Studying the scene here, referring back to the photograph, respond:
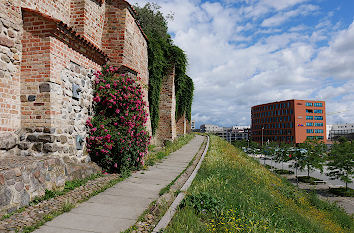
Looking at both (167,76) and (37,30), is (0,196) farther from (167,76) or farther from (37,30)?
(167,76)

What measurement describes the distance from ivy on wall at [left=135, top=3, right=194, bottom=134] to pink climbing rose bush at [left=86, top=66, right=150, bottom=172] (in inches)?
232

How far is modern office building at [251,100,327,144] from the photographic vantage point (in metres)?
73.8

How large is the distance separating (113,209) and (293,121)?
8094 centimetres

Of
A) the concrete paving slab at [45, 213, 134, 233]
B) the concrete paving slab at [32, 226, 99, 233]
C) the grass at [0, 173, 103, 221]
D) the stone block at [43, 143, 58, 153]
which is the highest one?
the stone block at [43, 143, 58, 153]

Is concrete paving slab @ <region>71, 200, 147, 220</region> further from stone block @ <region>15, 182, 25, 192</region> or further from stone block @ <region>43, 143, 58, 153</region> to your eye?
stone block @ <region>43, 143, 58, 153</region>

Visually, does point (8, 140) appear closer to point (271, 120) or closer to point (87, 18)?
point (87, 18)

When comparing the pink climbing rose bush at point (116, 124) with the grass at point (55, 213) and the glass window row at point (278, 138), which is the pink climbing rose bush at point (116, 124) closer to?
the grass at point (55, 213)

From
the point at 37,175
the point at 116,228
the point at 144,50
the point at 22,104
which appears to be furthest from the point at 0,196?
the point at 144,50

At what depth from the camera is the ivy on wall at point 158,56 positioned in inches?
546

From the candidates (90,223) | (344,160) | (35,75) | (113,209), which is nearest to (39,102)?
(35,75)

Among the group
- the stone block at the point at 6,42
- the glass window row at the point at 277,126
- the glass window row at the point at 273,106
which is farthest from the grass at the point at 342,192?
the glass window row at the point at 273,106

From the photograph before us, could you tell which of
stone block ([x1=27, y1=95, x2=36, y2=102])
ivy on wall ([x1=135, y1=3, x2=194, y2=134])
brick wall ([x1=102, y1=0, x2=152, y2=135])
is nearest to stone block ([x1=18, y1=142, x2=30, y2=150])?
stone block ([x1=27, y1=95, x2=36, y2=102])

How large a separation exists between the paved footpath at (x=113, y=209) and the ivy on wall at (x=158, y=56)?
7990 millimetres

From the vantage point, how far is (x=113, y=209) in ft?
14.3
